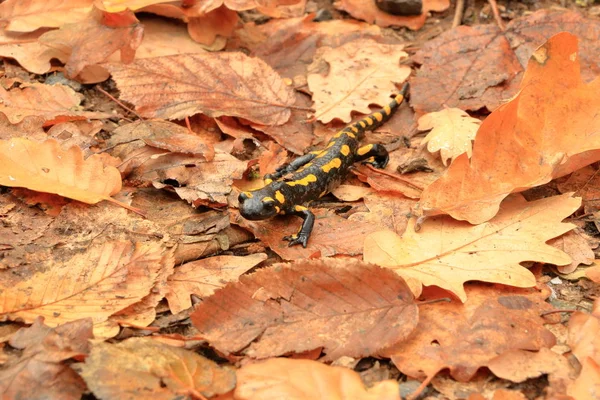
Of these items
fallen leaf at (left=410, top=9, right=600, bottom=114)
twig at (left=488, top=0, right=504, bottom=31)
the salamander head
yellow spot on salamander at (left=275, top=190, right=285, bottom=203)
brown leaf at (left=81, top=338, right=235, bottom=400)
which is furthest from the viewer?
twig at (left=488, top=0, right=504, bottom=31)

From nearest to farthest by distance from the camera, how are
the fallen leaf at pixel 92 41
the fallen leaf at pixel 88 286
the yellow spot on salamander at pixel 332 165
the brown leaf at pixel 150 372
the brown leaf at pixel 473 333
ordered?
the brown leaf at pixel 150 372 → the brown leaf at pixel 473 333 → the fallen leaf at pixel 88 286 → the yellow spot on salamander at pixel 332 165 → the fallen leaf at pixel 92 41

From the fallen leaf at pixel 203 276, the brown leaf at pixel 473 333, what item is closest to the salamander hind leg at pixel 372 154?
the fallen leaf at pixel 203 276

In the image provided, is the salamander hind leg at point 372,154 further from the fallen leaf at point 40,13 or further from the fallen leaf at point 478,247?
the fallen leaf at point 40,13

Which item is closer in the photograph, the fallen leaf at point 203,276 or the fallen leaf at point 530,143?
the fallen leaf at point 203,276

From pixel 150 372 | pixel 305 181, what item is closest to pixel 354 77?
pixel 305 181

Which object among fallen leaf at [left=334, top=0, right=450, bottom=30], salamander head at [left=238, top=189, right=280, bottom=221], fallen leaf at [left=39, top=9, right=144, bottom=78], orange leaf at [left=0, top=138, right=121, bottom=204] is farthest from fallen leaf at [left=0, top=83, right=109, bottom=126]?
fallen leaf at [left=334, top=0, right=450, bottom=30]

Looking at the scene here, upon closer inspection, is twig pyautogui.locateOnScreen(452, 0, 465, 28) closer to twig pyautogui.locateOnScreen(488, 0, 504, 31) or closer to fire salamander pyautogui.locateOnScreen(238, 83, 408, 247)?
twig pyautogui.locateOnScreen(488, 0, 504, 31)

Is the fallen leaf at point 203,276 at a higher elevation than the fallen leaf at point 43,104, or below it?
below
